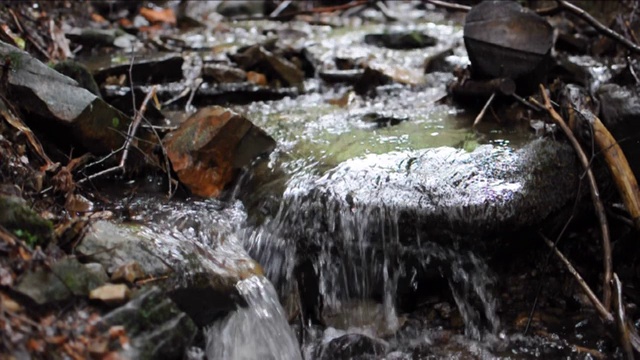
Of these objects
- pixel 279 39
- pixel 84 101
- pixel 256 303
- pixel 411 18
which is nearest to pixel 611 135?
pixel 256 303

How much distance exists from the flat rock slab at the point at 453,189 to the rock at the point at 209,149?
55cm

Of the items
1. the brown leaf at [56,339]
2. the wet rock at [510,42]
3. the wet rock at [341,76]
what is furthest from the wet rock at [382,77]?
the brown leaf at [56,339]

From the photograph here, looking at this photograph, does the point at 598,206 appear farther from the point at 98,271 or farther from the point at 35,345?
the point at 35,345

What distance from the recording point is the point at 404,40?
820 cm

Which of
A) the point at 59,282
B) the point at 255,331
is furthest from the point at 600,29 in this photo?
the point at 59,282

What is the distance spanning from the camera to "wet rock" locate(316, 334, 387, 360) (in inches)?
125

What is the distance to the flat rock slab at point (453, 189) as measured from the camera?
3387 mm

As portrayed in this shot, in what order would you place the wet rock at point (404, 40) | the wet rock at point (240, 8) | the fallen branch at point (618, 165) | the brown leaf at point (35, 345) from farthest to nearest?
the wet rock at point (240, 8)
the wet rock at point (404, 40)
the fallen branch at point (618, 165)
the brown leaf at point (35, 345)

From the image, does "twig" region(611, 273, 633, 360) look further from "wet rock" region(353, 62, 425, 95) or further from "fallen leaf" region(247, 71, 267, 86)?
"fallen leaf" region(247, 71, 267, 86)

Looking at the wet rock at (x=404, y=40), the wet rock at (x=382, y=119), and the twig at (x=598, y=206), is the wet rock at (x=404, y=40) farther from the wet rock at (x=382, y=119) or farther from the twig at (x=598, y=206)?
the twig at (x=598, y=206)

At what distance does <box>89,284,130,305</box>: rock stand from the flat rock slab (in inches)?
56.2

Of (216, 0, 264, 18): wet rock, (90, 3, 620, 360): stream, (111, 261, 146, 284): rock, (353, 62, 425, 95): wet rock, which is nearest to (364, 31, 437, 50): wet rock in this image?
(353, 62, 425, 95): wet rock

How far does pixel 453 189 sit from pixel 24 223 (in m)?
2.34

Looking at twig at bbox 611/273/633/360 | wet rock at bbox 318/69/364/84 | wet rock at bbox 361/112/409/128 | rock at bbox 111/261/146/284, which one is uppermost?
rock at bbox 111/261/146/284
